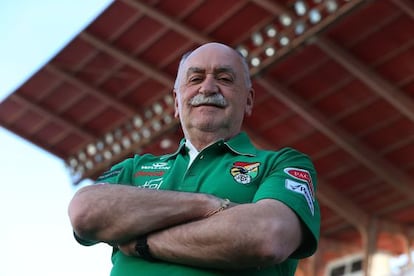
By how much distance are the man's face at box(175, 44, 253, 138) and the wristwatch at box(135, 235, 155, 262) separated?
0.53 metres

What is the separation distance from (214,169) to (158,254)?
1.33 ft

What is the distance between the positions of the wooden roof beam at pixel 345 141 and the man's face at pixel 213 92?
18.5 m

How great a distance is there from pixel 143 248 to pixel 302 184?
0.52 meters

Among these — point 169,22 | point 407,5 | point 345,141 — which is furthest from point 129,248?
point 345,141

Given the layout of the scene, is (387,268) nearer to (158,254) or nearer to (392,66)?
(392,66)

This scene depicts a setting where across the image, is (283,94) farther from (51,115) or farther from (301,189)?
(301,189)

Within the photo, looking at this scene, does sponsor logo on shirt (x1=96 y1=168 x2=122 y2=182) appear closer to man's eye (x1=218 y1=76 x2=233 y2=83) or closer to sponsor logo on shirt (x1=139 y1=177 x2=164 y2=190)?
sponsor logo on shirt (x1=139 y1=177 x2=164 y2=190)

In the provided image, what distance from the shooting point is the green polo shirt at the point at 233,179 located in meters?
2.84

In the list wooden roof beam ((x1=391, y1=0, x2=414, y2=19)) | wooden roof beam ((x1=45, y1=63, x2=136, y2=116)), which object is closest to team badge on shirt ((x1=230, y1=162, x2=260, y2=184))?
wooden roof beam ((x1=391, y1=0, x2=414, y2=19))

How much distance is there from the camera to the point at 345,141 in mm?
22797

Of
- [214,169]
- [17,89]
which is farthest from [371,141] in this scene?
[214,169]

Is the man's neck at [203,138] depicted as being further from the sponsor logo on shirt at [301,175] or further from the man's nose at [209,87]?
the sponsor logo on shirt at [301,175]

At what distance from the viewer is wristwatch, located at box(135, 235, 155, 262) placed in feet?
9.15

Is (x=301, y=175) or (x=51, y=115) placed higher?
(x=51, y=115)
